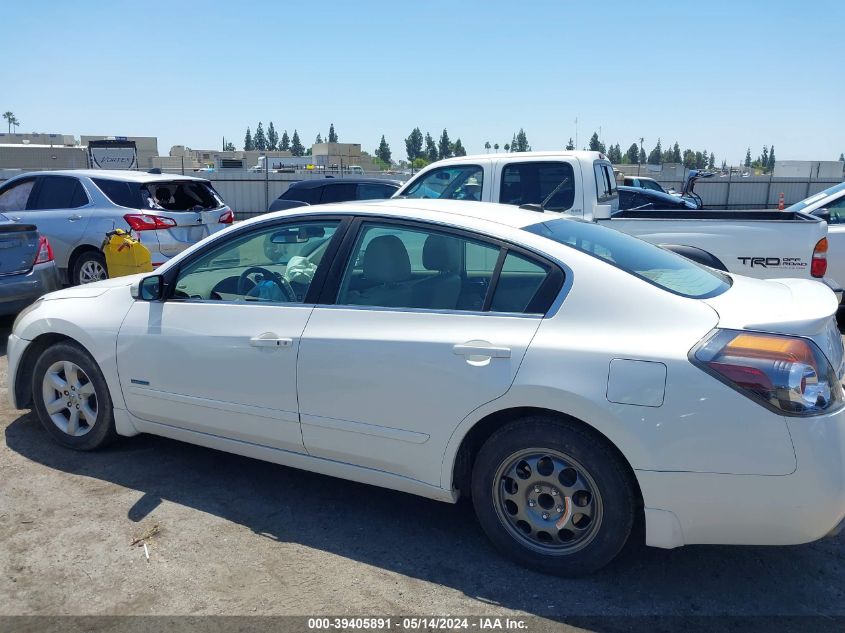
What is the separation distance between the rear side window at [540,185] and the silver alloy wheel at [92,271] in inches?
210

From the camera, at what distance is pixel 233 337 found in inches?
155

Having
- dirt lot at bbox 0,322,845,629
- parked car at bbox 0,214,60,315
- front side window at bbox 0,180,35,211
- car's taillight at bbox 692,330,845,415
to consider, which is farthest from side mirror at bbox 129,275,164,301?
front side window at bbox 0,180,35,211

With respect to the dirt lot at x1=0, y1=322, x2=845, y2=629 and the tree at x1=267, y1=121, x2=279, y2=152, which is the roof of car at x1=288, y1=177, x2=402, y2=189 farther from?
the tree at x1=267, y1=121, x2=279, y2=152

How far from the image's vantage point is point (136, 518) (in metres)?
3.88

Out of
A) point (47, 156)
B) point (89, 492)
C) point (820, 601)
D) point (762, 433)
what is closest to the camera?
point (762, 433)

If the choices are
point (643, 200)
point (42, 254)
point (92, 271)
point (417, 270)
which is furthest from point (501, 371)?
point (643, 200)

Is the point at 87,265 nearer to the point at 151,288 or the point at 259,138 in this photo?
the point at 151,288

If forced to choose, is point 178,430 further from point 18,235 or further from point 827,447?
point 18,235

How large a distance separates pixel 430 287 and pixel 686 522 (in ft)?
5.09

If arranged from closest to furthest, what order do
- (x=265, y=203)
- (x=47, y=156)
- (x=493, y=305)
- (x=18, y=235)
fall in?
1. (x=493, y=305)
2. (x=18, y=235)
3. (x=265, y=203)
4. (x=47, y=156)

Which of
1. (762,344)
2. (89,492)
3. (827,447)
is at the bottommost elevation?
(89,492)

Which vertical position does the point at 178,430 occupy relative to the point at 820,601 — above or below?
above

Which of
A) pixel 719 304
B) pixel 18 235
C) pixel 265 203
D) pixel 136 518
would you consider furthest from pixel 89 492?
pixel 265 203

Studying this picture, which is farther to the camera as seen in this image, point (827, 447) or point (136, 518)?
point (136, 518)
